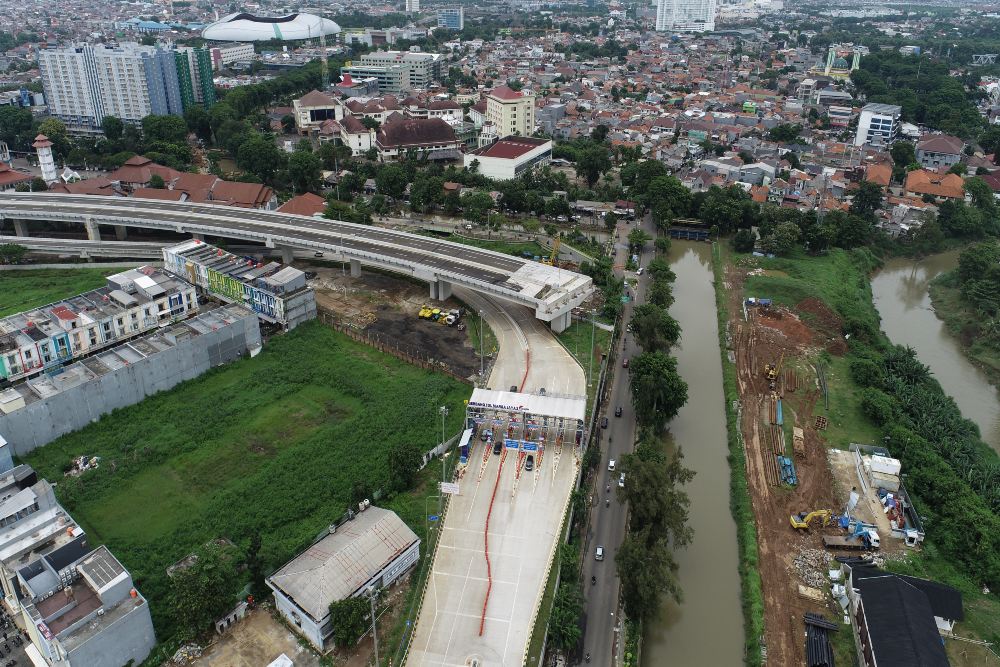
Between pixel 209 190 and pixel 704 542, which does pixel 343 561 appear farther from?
pixel 209 190

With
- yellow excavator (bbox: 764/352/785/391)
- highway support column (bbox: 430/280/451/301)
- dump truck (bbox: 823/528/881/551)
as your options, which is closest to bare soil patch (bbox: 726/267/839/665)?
yellow excavator (bbox: 764/352/785/391)

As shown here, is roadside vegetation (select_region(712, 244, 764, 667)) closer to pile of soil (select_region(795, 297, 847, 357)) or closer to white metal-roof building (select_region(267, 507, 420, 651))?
pile of soil (select_region(795, 297, 847, 357))

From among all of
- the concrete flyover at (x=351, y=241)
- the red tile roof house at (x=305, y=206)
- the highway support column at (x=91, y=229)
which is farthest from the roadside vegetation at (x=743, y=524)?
the highway support column at (x=91, y=229)

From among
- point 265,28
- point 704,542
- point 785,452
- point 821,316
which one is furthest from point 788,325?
point 265,28

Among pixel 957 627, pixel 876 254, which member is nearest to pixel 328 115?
pixel 876 254

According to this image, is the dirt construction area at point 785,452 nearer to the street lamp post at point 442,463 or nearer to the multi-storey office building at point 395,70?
the street lamp post at point 442,463
